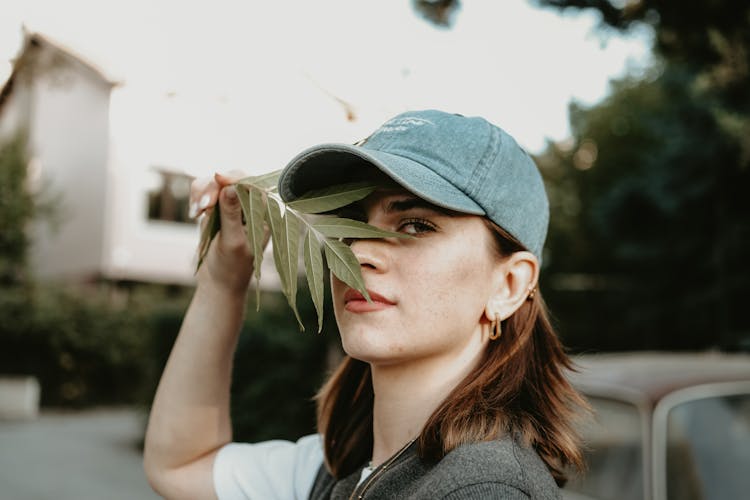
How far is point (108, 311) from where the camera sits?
1780cm

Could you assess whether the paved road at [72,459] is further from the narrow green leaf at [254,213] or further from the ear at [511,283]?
the ear at [511,283]

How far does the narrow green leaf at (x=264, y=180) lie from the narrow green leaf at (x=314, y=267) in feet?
0.73

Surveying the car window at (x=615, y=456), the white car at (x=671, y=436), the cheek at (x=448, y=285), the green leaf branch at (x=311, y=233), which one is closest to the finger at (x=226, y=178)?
the green leaf branch at (x=311, y=233)

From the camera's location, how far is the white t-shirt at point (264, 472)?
6.31 ft

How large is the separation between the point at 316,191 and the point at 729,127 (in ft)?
29.7

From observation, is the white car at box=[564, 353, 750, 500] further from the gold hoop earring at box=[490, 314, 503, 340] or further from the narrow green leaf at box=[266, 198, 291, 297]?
the narrow green leaf at box=[266, 198, 291, 297]

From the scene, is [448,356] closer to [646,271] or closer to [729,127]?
[729,127]

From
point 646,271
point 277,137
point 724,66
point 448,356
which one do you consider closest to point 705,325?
point 646,271

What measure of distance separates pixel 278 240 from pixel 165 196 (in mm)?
21844

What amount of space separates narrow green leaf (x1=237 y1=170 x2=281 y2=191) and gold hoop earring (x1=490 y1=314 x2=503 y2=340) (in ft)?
1.85

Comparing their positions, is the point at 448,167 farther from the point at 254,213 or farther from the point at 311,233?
the point at 254,213

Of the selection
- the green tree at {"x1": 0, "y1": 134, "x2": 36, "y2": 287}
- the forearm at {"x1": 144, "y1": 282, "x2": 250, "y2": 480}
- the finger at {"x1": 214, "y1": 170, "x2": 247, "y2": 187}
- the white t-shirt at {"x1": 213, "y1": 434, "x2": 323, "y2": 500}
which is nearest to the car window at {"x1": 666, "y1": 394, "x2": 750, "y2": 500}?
the white t-shirt at {"x1": 213, "y1": 434, "x2": 323, "y2": 500}

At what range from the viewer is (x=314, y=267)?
1.53m

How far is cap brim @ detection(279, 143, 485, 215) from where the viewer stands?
1.51 m
